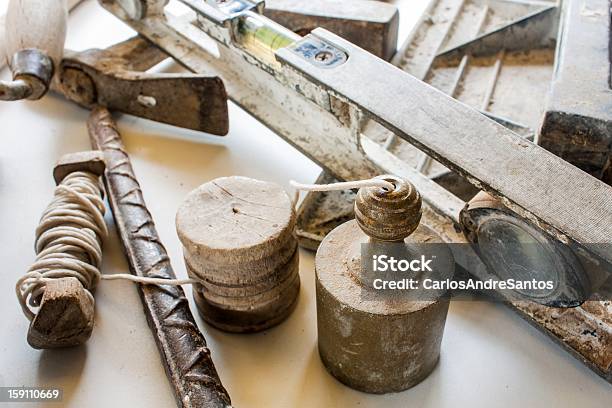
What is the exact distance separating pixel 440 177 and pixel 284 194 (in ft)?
1.40

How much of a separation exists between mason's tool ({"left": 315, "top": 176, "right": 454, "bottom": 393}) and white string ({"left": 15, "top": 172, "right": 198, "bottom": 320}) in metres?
0.29

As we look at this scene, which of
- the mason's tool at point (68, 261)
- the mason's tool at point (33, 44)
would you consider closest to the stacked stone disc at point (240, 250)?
the mason's tool at point (68, 261)

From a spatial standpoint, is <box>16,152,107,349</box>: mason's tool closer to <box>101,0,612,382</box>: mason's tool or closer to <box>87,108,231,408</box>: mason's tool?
<box>87,108,231,408</box>: mason's tool

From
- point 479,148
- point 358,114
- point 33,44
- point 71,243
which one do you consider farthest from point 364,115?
point 33,44

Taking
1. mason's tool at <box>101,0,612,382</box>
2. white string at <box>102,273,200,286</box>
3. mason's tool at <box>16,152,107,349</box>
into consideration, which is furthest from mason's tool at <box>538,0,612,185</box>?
mason's tool at <box>16,152,107,349</box>

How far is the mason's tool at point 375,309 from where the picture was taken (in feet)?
3.45

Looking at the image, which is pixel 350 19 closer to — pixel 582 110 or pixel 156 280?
pixel 582 110

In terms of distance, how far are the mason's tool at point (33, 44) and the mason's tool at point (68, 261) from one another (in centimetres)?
25

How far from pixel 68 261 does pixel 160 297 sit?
0.19 meters

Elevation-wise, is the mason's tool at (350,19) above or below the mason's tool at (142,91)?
above

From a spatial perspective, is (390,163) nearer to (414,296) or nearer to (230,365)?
(414,296)

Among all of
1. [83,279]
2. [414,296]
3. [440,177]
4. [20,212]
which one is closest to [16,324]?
[83,279]

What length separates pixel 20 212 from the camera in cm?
162

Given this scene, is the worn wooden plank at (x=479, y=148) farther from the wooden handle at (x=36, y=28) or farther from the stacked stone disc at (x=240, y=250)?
the wooden handle at (x=36, y=28)
